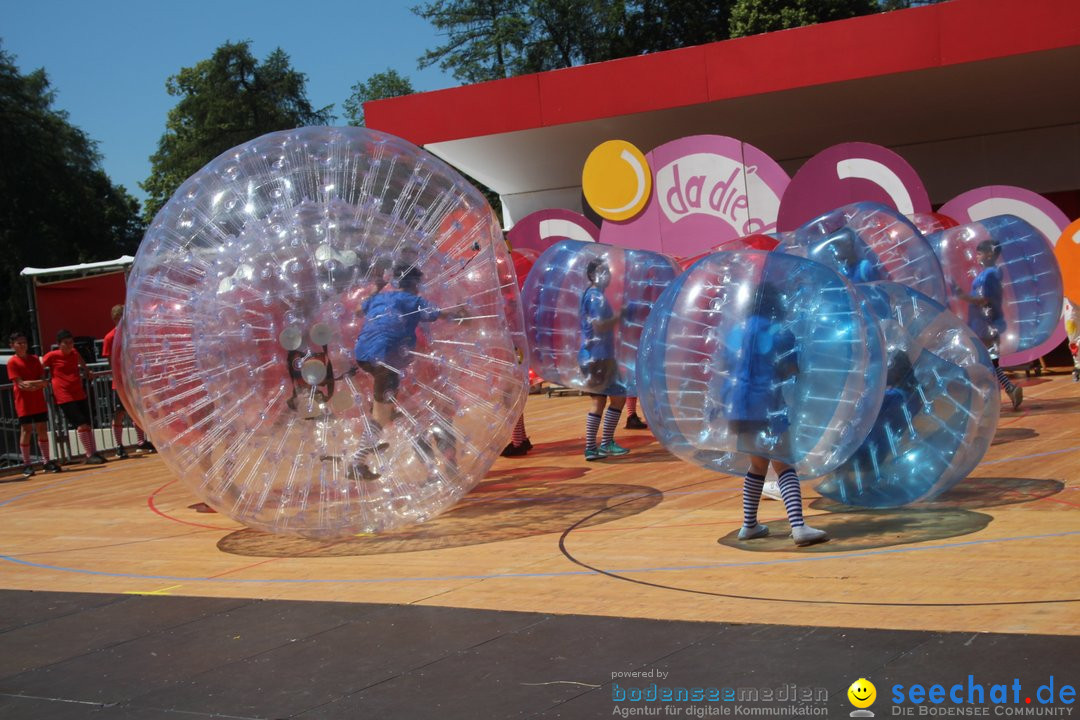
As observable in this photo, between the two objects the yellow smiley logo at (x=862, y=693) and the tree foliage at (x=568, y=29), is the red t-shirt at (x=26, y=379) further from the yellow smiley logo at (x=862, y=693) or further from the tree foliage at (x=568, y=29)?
the tree foliage at (x=568, y=29)

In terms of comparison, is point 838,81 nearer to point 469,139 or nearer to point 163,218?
point 469,139

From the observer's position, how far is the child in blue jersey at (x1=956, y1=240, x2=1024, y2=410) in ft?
33.4

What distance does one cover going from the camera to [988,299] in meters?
10.2

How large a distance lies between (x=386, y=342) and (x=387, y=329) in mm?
76

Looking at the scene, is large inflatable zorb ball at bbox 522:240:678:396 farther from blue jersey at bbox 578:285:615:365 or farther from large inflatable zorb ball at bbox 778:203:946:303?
large inflatable zorb ball at bbox 778:203:946:303

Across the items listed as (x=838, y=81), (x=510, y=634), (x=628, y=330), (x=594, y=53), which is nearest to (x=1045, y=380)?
(x=838, y=81)

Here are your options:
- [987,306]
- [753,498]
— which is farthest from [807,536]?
[987,306]

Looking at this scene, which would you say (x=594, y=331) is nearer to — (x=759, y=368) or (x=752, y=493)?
(x=752, y=493)

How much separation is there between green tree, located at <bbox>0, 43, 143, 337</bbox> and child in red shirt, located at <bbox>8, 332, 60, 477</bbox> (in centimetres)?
2596

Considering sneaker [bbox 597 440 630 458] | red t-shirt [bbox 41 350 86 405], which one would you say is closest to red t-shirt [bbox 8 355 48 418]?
red t-shirt [bbox 41 350 86 405]

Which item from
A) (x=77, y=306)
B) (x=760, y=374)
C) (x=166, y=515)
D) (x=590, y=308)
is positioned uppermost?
(x=77, y=306)

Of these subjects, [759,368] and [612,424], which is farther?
[612,424]

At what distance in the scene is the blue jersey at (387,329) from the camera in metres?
6.85

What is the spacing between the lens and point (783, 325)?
20.3ft
